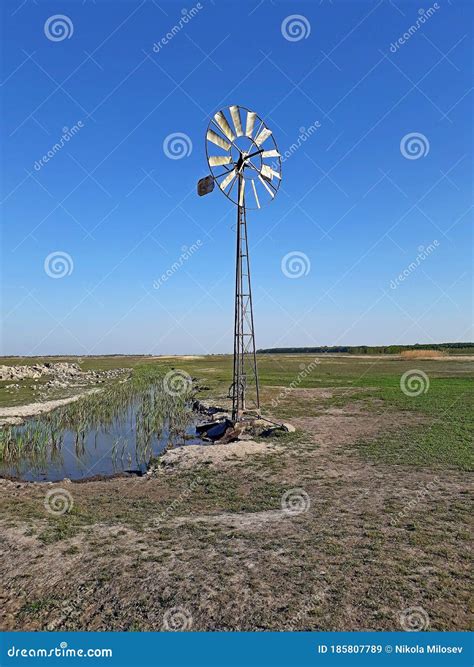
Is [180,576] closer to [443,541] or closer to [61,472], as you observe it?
[443,541]

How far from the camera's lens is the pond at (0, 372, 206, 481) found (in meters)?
16.3

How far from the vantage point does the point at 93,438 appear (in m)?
21.6

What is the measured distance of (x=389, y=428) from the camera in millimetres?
20156

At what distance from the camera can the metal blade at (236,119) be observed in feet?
58.6
